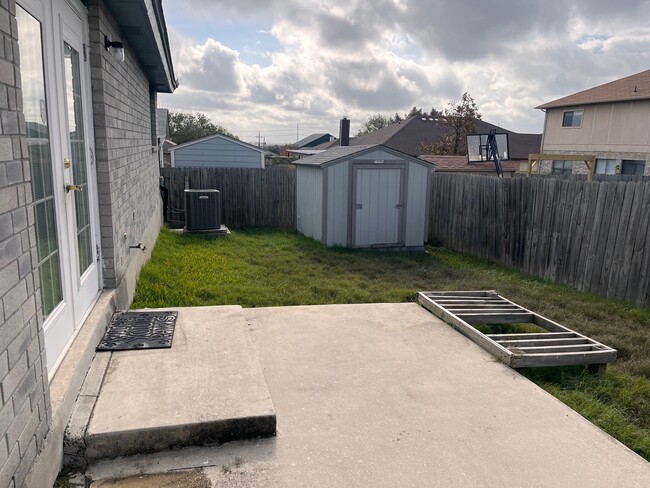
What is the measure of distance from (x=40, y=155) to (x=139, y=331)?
1.82 metres

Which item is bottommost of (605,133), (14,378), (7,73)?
(14,378)

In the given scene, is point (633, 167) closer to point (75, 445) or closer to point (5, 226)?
point (75, 445)

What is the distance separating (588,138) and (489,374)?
22972 millimetres

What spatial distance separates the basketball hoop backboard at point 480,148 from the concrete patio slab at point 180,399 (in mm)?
16509

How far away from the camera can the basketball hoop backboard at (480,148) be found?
18.3 m

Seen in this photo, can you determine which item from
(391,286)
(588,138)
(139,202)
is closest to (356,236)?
(391,286)

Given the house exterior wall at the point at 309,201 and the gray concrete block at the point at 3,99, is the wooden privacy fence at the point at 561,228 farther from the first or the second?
the gray concrete block at the point at 3,99

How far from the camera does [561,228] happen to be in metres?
7.68

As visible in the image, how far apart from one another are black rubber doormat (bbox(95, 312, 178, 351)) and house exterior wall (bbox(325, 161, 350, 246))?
5613 millimetres

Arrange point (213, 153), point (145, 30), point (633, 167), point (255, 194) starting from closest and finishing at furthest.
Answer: point (145, 30), point (255, 194), point (633, 167), point (213, 153)

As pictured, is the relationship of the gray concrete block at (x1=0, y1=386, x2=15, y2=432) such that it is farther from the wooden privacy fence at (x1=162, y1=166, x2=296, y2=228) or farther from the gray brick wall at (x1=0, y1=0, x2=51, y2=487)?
the wooden privacy fence at (x1=162, y1=166, x2=296, y2=228)

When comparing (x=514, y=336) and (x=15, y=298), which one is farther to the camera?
(x=514, y=336)

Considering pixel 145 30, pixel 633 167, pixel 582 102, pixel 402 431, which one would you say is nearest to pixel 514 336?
pixel 402 431

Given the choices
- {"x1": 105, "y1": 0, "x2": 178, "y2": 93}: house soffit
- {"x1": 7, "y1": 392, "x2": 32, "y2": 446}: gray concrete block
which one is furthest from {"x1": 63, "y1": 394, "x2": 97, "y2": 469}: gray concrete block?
{"x1": 105, "y1": 0, "x2": 178, "y2": 93}: house soffit
